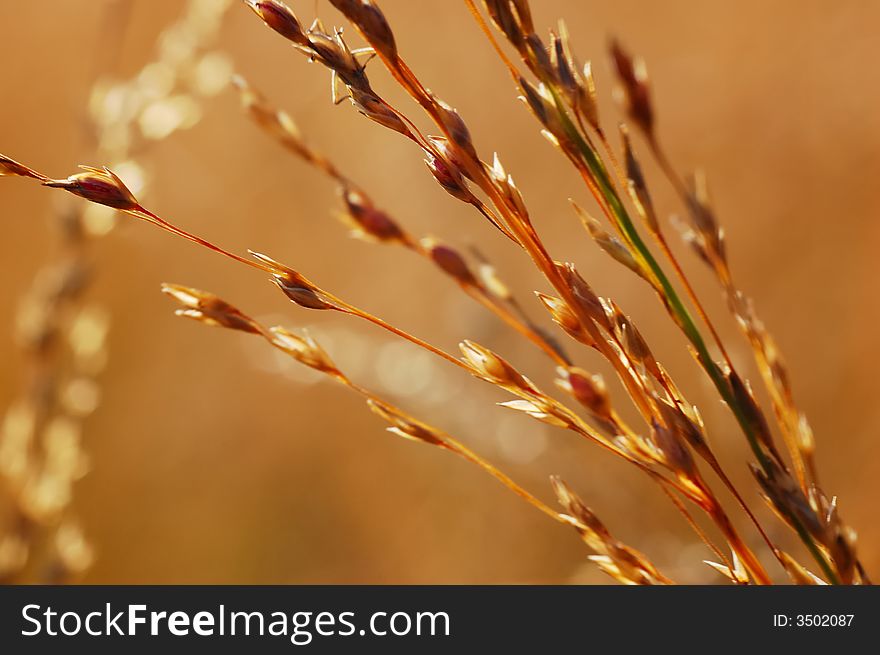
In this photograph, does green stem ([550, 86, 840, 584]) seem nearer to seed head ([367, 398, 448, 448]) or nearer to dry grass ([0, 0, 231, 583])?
seed head ([367, 398, 448, 448])

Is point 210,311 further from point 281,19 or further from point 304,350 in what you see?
point 281,19

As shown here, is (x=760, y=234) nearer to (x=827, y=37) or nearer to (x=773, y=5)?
(x=827, y=37)

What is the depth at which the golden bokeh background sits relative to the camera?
1634 mm

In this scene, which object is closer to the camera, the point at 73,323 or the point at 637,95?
the point at 637,95

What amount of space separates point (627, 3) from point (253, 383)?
1511 mm

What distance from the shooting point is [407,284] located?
2266mm

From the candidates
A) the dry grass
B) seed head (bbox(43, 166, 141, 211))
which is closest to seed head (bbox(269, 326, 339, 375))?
seed head (bbox(43, 166, 141, 211))

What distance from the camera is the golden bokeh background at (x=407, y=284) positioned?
1634 mm

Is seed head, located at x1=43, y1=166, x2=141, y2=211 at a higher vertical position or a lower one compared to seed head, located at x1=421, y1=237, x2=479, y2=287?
higher

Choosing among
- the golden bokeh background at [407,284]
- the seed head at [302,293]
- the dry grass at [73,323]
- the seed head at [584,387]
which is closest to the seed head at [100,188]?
the seed head at [302,293]

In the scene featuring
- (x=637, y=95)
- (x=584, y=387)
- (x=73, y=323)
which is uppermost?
(x=73, y=323)

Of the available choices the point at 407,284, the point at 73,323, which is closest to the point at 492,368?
the point at 73,323

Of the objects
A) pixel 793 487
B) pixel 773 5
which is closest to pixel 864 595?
pixel 793 487

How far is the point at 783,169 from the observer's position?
1812 millimetres
